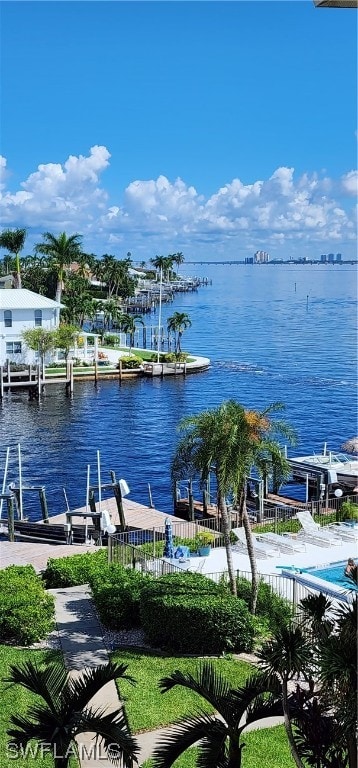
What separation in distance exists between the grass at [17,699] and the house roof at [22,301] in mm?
58282

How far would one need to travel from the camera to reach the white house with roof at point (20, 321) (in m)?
70.5

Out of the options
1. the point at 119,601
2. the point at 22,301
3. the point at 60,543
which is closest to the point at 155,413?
the point at 22,301

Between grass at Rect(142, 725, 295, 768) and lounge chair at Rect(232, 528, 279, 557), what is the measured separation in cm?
1081

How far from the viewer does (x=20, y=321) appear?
71625 millimetres

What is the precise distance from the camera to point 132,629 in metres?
16.8

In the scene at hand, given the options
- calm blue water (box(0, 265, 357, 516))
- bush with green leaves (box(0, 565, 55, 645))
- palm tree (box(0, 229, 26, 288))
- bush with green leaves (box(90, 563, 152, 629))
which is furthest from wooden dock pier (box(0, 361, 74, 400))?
bush with green leaves (box(0, 565, 55, 645))

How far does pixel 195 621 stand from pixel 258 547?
8343 millimetres

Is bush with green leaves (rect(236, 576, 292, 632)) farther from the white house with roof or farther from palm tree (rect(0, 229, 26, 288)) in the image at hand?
palm tree (rect(0, 229, 26, 288))

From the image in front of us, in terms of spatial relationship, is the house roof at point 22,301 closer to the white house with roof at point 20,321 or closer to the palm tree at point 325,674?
the white house with roof at point 20,321

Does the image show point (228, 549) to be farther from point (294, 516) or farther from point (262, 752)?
point (294, 516)

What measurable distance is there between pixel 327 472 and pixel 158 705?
72.0ft

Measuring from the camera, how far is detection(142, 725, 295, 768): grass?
11.1 m

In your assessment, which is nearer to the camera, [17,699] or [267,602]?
[17,699]

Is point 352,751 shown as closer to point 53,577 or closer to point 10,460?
point 53,577
